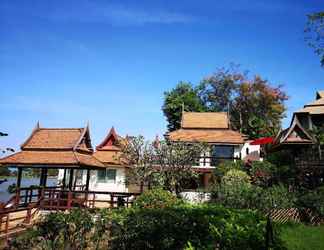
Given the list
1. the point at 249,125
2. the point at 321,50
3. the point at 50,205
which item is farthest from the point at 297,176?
the point at 249,125

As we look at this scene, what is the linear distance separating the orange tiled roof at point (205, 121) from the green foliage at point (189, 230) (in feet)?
84.2

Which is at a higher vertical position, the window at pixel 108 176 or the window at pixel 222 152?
the window at pixel 222 152

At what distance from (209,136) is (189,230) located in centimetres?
2487

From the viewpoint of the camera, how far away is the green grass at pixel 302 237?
11.0 m

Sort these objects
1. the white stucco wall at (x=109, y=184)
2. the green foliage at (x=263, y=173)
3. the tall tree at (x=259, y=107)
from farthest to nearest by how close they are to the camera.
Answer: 1. the tall tree at (x=259, y=107)
2. the white stucco wall at (x=109, y=184)
3. the green foliage at (x=263, y=173)

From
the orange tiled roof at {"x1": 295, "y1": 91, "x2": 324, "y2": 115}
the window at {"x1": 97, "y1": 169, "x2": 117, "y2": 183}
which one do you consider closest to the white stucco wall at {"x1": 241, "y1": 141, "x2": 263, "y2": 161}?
the orange tiled roof at {"x1": 295, "y1": 91, "x2": 324, "y2": 115}

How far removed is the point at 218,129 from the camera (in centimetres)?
3347

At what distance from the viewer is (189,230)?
23.9 feet

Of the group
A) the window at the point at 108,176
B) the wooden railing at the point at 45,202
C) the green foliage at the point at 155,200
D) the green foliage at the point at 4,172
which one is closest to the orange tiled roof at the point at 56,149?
the wooden railing at the point at 45,202

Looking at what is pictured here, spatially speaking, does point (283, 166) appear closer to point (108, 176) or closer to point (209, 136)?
point (209, 136)

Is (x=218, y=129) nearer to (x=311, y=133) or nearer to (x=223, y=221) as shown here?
(x=311, y=133)

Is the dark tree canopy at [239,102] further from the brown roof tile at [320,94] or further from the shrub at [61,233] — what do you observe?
the shrub at [61,233]

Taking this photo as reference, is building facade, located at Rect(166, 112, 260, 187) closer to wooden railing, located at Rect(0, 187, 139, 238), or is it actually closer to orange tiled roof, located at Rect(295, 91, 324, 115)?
orange tiled roof, located at Rect(295, 91, 324, 115)

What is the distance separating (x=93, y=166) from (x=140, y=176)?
3734 mm
